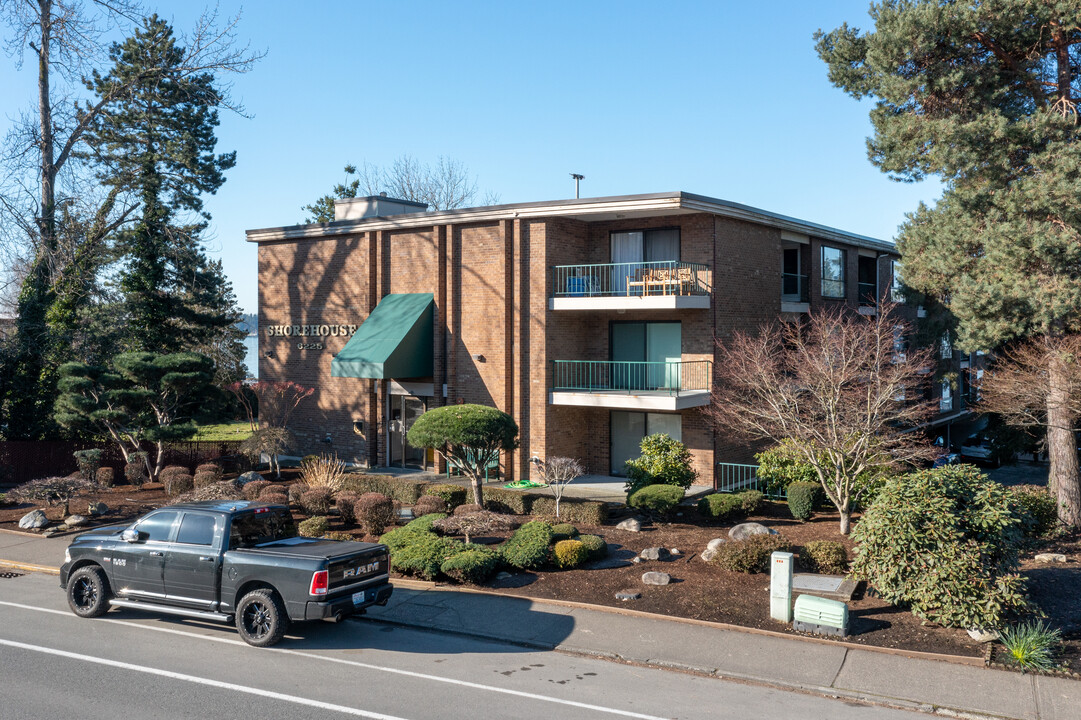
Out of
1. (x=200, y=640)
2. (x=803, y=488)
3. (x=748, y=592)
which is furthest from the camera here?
(x=803, y=488)

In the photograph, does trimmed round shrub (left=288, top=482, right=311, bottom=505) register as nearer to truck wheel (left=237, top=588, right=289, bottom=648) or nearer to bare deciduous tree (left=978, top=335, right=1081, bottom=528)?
truck wheel (left=237, top=588, right=289, bottom=648)

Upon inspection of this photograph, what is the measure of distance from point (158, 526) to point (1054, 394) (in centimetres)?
1792

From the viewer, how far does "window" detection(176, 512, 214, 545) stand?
11.5 m

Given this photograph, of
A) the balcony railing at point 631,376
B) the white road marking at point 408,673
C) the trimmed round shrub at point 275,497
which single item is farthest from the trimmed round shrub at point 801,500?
the trimmed round shrub at point 275,497

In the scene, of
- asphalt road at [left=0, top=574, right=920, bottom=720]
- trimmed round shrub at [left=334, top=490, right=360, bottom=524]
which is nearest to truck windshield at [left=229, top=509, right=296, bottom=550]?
asphalt road at [left=0, top=574, right=920, bottom=720]

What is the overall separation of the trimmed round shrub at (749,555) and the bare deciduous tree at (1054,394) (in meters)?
7.91

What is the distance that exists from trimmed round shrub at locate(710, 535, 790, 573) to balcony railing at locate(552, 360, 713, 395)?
861 cm

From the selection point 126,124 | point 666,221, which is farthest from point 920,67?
point 126,124

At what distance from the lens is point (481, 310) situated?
79.4 ft

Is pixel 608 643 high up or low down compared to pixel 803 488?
down

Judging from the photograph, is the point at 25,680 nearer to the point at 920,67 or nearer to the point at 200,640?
the point at 200,640

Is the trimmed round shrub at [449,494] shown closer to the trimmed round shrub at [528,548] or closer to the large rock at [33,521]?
the trimmed round shrub at [528,548]

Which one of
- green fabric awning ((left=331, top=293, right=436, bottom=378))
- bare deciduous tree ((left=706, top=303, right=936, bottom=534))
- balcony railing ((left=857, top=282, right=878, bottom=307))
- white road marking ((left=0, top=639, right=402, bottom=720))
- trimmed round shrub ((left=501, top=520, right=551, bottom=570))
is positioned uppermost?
balcony railing ((left=857, top=282, right=878, bottom=307))

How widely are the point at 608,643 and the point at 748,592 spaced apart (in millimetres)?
3078
